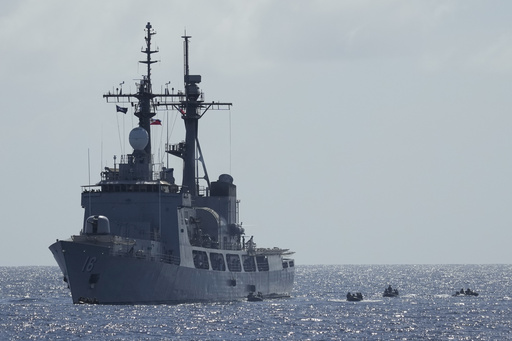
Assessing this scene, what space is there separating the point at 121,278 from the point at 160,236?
5925mm

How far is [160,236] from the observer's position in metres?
71.5

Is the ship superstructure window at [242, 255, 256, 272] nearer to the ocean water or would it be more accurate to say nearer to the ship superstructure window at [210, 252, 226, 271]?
the ocean water

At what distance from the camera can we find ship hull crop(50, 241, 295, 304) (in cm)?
6538

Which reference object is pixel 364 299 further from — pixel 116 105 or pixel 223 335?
pixel 223 335

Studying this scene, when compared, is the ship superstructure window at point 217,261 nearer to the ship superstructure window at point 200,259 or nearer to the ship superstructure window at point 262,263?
the ship superstructure window at point 200,259

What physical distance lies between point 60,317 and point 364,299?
106ft

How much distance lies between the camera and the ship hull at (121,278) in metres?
65.4

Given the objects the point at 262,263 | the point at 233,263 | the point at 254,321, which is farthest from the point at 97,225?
the point at 262,263

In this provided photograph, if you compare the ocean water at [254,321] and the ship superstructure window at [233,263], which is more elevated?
the ship superstructure window at [233,263]

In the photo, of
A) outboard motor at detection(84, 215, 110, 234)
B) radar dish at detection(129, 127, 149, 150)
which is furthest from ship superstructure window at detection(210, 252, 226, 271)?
outboard motor at detection(84, 215, 110, 234)

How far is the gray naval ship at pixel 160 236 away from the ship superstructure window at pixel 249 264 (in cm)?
7

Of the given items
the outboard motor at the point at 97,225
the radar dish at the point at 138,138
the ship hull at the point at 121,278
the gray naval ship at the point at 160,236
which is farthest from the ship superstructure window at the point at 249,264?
the outboard motor at the point at 97,225

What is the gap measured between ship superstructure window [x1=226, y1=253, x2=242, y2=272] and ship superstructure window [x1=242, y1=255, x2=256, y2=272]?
133 centimetres

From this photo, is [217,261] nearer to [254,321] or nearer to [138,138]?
[138,138]
